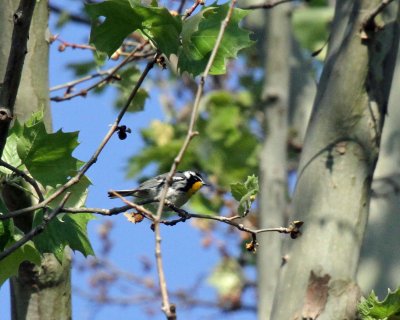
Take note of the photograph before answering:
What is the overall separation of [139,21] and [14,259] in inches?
30.7

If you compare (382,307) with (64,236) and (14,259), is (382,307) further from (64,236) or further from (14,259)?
(14,259)

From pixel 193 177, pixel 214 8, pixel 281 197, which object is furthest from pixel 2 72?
pixel 281 197

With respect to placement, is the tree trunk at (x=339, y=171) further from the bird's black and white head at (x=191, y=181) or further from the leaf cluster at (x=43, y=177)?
the bird's black and white head at (x=191, y=181)

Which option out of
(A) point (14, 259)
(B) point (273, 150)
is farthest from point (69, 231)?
(B) point (273, 150)

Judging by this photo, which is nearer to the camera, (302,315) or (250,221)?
(302,315)

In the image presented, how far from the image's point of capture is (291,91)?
7418 millimetres

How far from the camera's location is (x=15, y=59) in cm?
228

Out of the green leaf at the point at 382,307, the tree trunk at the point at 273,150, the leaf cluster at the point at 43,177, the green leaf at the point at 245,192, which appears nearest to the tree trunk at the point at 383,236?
the tree trunk at the point at 273,150

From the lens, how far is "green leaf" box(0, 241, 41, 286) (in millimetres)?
2645

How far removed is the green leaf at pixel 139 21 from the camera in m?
2.48

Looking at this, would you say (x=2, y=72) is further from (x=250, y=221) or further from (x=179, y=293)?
(x=179, y=293)

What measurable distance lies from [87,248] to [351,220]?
0.96 metres

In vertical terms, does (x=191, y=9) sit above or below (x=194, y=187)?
below

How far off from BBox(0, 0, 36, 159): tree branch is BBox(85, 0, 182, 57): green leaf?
308 mm
